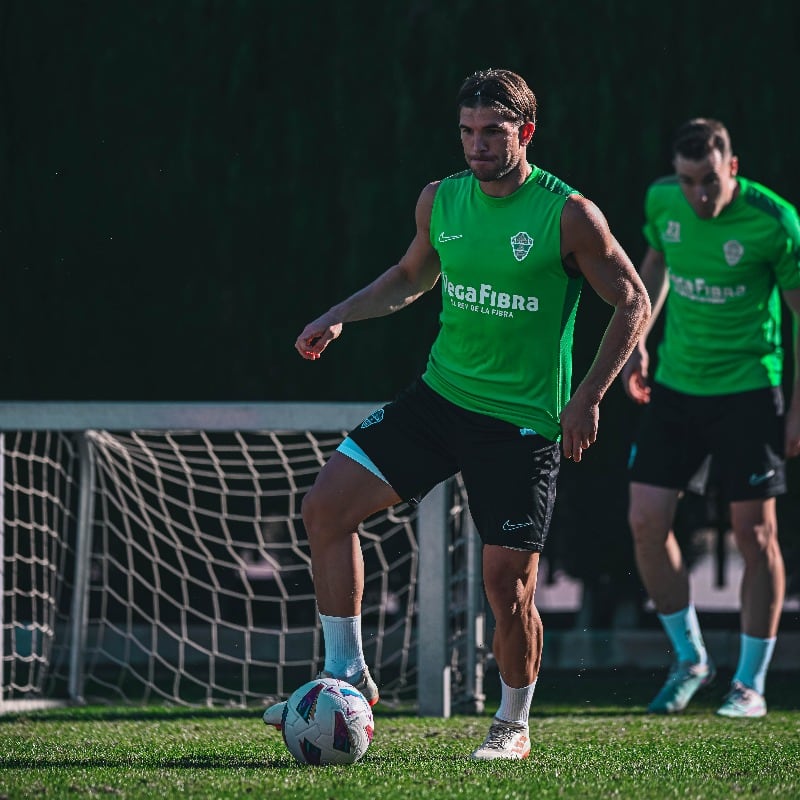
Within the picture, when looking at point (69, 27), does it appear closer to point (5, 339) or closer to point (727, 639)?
point (5, 339)

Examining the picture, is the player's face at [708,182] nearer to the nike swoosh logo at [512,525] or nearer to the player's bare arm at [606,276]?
the player's bare arm at [606,276]

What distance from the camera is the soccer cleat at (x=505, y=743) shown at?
458 centimetres

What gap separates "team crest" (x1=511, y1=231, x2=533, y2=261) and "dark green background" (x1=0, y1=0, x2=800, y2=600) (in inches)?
122

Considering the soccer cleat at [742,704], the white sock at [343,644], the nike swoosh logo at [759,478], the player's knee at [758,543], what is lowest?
the soccer cleat at [742,704]

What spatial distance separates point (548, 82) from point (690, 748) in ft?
12.4

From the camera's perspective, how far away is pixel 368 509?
4.65 m

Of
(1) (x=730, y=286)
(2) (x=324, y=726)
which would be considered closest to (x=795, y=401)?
(1) (x=730, y=286)

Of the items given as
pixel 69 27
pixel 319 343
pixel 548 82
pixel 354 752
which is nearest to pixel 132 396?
pixel 69 27

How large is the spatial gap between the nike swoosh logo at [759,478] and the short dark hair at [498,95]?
2.24m

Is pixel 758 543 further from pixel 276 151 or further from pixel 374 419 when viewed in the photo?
pixel 276 151

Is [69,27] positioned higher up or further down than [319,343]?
higher up

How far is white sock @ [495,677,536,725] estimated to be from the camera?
466cm

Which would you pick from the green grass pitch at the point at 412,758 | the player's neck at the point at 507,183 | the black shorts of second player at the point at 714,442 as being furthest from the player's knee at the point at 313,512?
the black shorts of second player at the point at 714,442

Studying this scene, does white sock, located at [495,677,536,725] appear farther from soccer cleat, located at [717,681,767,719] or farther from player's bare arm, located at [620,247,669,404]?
player's bare arm, located at [620,247,669,404]
